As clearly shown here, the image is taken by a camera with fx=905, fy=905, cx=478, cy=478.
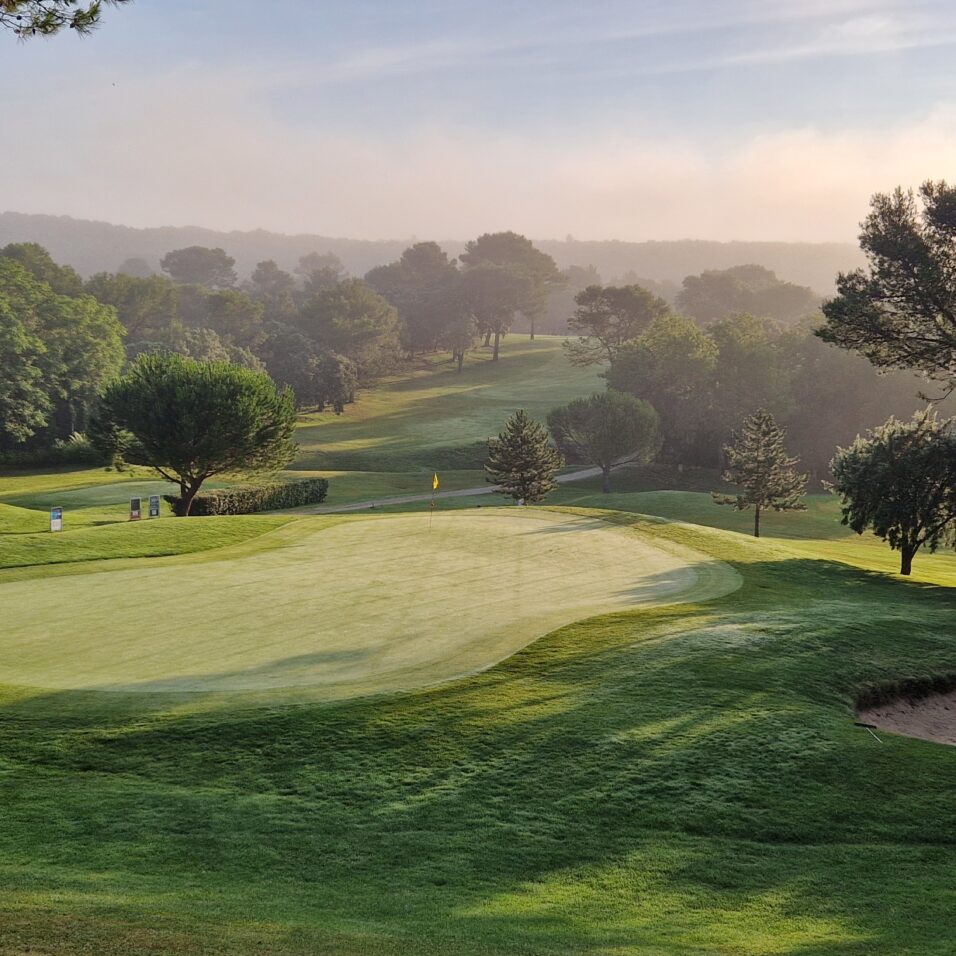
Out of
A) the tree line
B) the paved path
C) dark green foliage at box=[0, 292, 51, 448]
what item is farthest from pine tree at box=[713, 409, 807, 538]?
dark green foliage at box=[0, 292, 51, 448]

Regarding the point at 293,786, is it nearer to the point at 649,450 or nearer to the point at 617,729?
the point at 617,729

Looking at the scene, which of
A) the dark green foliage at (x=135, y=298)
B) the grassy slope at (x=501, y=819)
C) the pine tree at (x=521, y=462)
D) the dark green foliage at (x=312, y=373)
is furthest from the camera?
the dark green foliage at (x=135, y=298)

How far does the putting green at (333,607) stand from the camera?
59.9 ft

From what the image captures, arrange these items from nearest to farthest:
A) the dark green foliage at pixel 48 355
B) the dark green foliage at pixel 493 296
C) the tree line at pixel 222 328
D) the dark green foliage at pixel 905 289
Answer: the dark green foliage at pixel 905 289 → the dark green foliage at pixel 48 355 → the tree line at pixel 222 328 → the dark green foliage at pixel 493 296

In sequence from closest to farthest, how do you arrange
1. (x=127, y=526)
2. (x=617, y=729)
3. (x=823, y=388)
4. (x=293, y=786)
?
(x=293, y=786) → (x=617, y=729) → (x=127, y=526) → (x=823, y=388)

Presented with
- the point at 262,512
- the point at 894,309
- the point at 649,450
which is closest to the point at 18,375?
the point at 262,512

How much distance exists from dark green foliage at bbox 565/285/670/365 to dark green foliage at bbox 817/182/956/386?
343 ft

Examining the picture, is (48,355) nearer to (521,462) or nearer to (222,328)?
(222,328)

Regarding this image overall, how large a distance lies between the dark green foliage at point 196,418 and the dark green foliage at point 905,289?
35.5m

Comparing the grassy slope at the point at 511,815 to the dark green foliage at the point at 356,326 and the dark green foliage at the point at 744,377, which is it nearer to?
the dark green foliage at the point at 744,377

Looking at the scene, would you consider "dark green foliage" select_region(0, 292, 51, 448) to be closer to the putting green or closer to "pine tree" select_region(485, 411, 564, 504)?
"pine tree" select_region(485, 411, 564, 504)

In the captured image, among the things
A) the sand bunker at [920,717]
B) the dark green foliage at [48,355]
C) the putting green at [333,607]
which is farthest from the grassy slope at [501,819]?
the dark green foliage at [48,355]

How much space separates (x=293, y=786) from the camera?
1388 cm

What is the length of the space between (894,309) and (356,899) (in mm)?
34700
